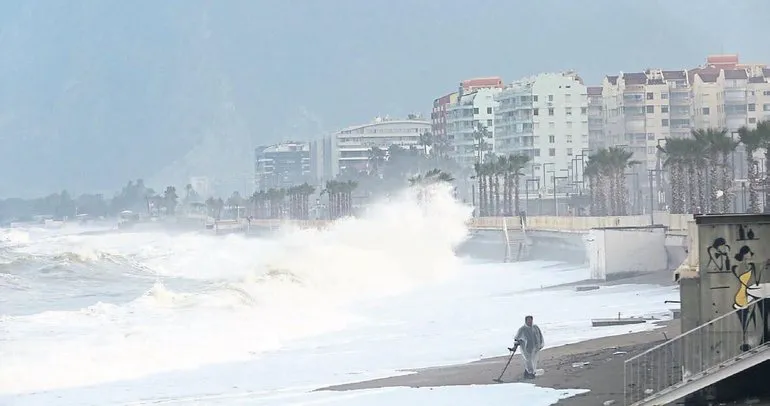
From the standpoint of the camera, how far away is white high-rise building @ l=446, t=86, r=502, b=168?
16741 cm

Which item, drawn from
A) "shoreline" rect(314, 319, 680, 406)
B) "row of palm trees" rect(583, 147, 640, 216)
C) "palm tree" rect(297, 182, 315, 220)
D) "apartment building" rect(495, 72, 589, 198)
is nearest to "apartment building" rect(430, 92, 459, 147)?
"palm tree" rect(297, 182, 315, 220)

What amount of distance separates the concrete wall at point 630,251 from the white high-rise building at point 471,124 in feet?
397

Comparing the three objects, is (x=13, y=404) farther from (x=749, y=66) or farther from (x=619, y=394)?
(x=749, y=66)

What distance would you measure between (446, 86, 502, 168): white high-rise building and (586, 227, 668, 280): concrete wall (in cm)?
12105

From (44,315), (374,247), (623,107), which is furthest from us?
(623,107)

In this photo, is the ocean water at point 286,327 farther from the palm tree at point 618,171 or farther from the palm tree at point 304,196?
the palm tree at point 304,196

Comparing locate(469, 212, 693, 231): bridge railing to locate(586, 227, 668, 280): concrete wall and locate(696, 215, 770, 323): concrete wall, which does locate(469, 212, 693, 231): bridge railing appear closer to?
locate(586, 227, 668, 280): concrete wall

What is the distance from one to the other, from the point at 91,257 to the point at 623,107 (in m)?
72.4

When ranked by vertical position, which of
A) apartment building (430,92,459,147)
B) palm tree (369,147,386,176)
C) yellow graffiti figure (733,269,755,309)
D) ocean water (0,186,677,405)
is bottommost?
ocean water (0,186,677,405)

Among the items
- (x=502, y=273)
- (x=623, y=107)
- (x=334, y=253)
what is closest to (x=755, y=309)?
(x=502, y=273)

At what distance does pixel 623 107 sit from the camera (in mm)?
141875

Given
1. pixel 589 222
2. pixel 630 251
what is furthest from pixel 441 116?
pixel 630 251

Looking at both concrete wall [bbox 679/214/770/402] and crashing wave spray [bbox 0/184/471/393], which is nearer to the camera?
concrete wall [bbox 679/214/770/402]

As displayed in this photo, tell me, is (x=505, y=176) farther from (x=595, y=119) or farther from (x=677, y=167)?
(x=595, y=119)
